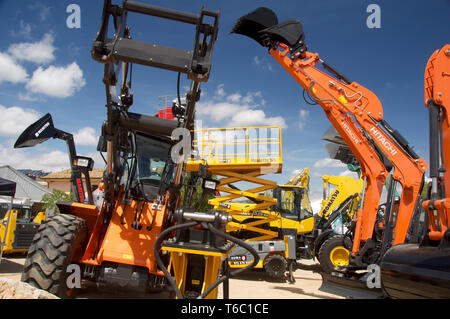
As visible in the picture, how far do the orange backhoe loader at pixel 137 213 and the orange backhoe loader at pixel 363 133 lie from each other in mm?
3570

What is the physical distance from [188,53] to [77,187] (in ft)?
13.5

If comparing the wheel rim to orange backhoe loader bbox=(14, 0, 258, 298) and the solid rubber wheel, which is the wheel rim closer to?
the solid rubber wheel

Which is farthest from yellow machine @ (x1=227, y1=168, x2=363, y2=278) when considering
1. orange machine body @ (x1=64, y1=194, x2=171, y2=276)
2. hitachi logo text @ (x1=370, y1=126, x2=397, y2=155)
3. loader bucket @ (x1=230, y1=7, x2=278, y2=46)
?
orange machine body @ (x1=64, y1=194, x2=171, y2=276)

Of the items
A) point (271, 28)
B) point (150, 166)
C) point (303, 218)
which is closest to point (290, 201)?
point (303, 218)

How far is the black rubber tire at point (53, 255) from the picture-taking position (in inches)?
177

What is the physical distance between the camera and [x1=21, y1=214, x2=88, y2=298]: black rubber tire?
449 centimetres

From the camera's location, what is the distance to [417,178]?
6.68 meters

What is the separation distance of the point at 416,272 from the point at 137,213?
416cm

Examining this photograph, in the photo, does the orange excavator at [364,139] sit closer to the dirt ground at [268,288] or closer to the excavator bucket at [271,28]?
the excavator bucket at [271,28]

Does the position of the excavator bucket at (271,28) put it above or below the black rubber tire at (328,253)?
above

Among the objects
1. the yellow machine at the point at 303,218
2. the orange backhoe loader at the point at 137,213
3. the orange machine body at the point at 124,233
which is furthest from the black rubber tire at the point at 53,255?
the yellow machine at the point at 303,218

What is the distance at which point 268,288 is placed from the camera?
8.66 meters

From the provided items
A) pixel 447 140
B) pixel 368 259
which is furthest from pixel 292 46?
pixel 447 140

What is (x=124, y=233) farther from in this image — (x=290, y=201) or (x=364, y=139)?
(x=290, y=201)
